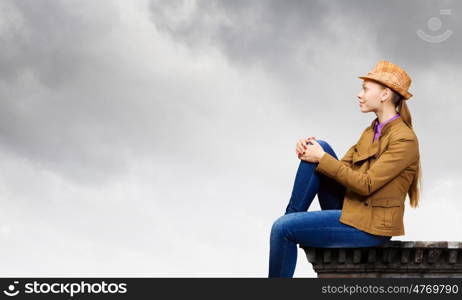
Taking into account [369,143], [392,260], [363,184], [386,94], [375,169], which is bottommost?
[392,260]

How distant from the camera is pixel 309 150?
8180 millimetres

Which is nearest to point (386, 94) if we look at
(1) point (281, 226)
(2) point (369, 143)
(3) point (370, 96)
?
(3) point (370, 96)

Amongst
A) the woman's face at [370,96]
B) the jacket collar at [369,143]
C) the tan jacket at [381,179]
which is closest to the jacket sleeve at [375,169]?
the tan jacket at [381,179]

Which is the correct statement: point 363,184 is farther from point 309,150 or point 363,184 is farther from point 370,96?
point 370,96

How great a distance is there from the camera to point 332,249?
8641 mm

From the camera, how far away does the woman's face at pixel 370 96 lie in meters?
8.47

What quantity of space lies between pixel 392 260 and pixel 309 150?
1654mm

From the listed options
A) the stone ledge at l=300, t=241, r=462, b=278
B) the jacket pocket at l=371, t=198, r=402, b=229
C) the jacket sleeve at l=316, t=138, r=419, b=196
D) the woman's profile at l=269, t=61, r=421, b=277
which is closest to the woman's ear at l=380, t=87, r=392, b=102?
the woman's profile at l=269, t=61, r=421, b=277

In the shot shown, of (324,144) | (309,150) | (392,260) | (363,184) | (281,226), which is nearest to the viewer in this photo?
(363,184)

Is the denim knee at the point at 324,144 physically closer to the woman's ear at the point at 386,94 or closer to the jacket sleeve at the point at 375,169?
the jacket sleeve at the point at 375,169

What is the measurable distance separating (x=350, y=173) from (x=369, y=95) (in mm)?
1001

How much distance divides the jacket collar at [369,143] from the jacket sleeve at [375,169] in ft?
0.65

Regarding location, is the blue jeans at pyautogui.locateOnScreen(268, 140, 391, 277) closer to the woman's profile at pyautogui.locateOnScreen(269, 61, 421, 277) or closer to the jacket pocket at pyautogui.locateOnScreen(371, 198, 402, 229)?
the woman's profile at pyautogui.locateOnScreen(269, 61, 421, 277)

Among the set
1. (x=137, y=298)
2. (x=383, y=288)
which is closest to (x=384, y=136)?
(x=383, y=288)
